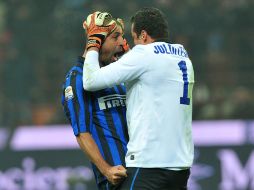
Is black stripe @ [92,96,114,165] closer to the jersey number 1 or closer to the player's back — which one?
the player's back

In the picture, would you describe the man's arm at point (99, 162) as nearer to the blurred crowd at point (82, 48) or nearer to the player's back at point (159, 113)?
the player's back at point (159, 113)

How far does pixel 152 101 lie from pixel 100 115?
393 millimetres

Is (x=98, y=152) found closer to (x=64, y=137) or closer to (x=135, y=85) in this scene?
(x=135, y=85)

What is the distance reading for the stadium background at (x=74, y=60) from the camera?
9203mm

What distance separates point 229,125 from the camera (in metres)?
9.19

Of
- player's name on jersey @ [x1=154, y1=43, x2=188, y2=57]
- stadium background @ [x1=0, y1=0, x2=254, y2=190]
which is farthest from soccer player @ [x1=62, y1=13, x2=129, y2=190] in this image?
stadium background @ [x1=0, y1=0, x2=254, y2=190]

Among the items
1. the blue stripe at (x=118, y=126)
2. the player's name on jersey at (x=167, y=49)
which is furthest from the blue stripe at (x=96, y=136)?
the player's name on jersey at (x=167, y=49)

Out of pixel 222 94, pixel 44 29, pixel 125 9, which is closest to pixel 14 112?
pixel 44 29

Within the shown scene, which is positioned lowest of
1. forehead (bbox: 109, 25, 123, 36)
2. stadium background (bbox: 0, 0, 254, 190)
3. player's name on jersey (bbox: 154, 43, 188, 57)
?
stadium background (bbox: 0, 0, 254, 190)

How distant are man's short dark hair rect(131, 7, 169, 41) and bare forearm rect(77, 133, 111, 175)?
63cm

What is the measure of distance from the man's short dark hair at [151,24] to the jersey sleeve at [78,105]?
44cm

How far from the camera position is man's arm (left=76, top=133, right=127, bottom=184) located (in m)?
4.16

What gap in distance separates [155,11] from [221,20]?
5435mm

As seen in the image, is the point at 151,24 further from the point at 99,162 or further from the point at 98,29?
the point at 99,162
